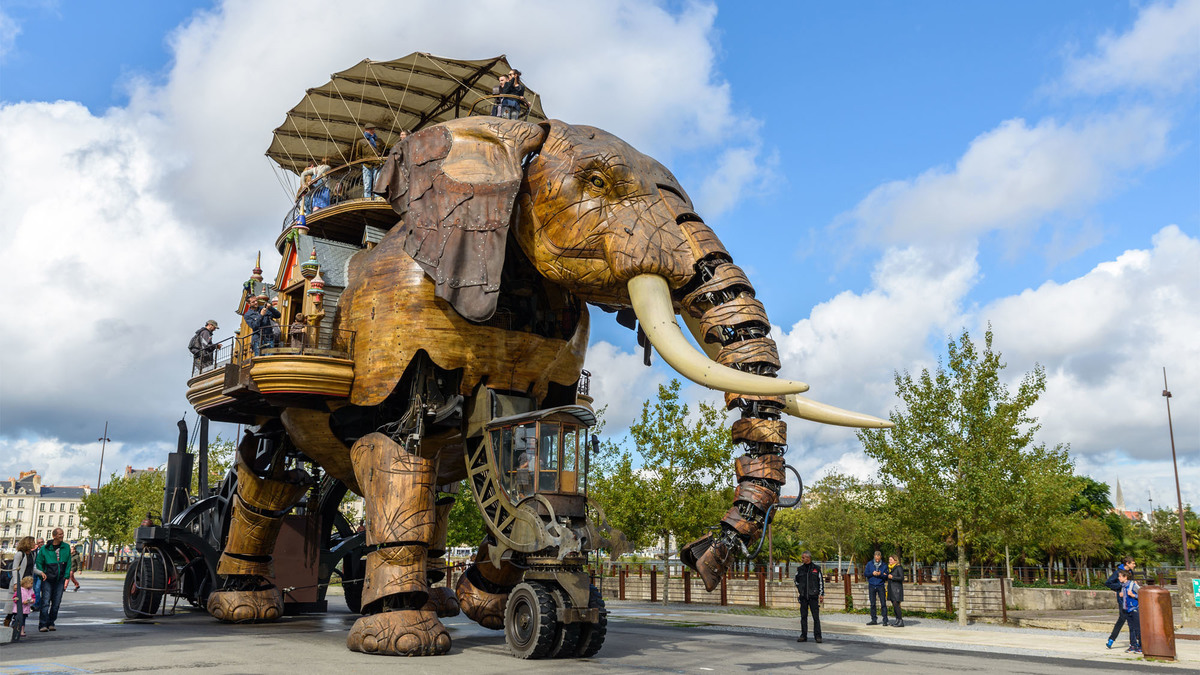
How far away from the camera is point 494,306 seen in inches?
426

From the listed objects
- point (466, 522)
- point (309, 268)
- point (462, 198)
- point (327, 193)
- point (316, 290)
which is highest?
point (327, 193)

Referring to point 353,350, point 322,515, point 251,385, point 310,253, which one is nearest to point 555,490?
point 353,350

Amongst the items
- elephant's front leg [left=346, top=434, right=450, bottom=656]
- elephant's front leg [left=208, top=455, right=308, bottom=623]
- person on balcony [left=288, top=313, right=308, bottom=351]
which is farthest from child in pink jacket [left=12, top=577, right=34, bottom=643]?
person on balcony [left=288, top=313, right=308, bottom=351]

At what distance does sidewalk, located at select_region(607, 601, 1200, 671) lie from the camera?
41.5 feet

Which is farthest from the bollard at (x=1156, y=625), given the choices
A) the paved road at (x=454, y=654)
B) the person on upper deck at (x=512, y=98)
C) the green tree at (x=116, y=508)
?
the green tree at (x=116, y=508)

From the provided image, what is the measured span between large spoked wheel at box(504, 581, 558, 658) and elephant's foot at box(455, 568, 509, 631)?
8.57ft

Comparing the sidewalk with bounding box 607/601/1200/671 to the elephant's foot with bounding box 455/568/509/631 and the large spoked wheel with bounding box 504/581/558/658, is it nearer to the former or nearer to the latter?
the elephant's foot with bounding box 455/568/509/631

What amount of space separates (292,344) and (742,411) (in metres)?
6.11

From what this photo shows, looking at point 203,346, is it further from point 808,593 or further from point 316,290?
point 808,593

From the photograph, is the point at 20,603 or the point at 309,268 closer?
the point at 20,603

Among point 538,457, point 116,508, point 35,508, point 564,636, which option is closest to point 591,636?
point 564,636

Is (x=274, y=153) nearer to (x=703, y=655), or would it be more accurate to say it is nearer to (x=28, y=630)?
(x=28, y=630)

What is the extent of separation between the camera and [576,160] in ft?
35.9

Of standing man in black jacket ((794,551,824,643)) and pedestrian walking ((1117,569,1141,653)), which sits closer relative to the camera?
standing man in black jacket ((794,551,824,643))
